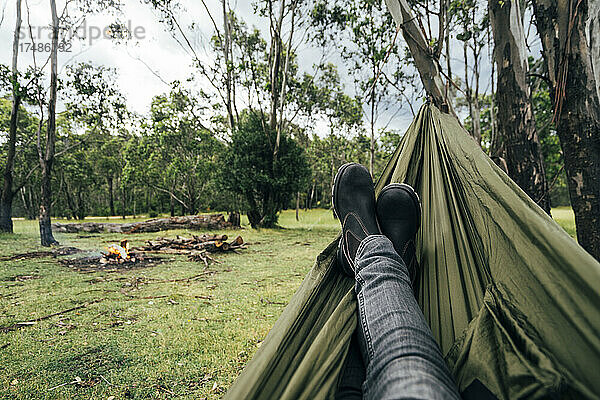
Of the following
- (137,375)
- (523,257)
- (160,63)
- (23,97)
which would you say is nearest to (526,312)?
(523,257)

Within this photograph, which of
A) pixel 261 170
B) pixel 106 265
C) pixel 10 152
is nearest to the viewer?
pixel 106 265

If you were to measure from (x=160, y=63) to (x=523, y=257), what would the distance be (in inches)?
386

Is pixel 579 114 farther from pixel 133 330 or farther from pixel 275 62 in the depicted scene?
pixel 275 62

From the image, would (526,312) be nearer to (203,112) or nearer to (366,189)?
(366,189)

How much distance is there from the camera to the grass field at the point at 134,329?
997 millimetres

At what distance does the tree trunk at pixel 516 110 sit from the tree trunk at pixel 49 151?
5.13m

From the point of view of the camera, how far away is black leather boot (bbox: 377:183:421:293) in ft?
3.05

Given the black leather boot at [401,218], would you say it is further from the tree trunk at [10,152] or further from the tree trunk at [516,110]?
the tree trunk at [10,152]

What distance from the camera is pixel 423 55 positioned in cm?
152

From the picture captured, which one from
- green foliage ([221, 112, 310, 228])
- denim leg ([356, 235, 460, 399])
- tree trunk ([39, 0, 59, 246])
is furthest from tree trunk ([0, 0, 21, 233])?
denim leg ([356, 235, 460, 399])

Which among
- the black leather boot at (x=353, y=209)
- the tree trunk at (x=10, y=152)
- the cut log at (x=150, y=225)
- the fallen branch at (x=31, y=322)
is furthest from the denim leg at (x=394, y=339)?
the tree trunk at (x=10, y=152)

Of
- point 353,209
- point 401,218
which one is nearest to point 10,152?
point 353,209

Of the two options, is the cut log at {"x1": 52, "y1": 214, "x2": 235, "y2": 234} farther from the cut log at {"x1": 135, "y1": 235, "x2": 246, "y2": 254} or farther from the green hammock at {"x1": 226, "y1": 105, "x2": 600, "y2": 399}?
the green hammock at {"x1": 226, "y1": 105, "x2": 600, "y2": 399}

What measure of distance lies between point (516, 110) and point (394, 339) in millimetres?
1497
